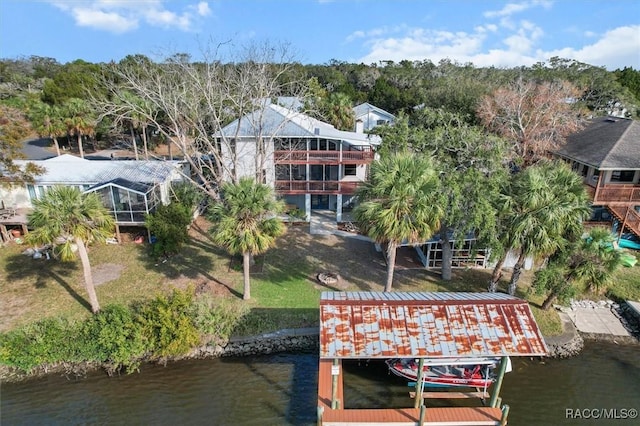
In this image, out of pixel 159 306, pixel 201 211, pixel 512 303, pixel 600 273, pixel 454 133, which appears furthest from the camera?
pixel 201 211

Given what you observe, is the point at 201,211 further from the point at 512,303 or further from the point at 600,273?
the point at 600,273

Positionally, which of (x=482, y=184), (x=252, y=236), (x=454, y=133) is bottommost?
(x=252, y=236)

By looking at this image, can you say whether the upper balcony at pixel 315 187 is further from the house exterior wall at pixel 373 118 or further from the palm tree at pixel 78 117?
the house exterior wall at pixel 373 118

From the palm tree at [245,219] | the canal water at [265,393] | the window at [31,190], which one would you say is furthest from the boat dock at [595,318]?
the window at [31,190]

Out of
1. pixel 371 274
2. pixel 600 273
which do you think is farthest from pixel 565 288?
pixel 371 274

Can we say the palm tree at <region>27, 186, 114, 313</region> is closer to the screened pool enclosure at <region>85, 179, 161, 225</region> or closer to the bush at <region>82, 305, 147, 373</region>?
the bush at <region>82, 305, 147, 373</region>

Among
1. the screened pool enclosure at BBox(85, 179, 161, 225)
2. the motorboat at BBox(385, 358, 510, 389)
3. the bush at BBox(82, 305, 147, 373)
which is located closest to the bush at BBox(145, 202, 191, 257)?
the screened pool enclosure at BBox(85, 179, 161, 225)
